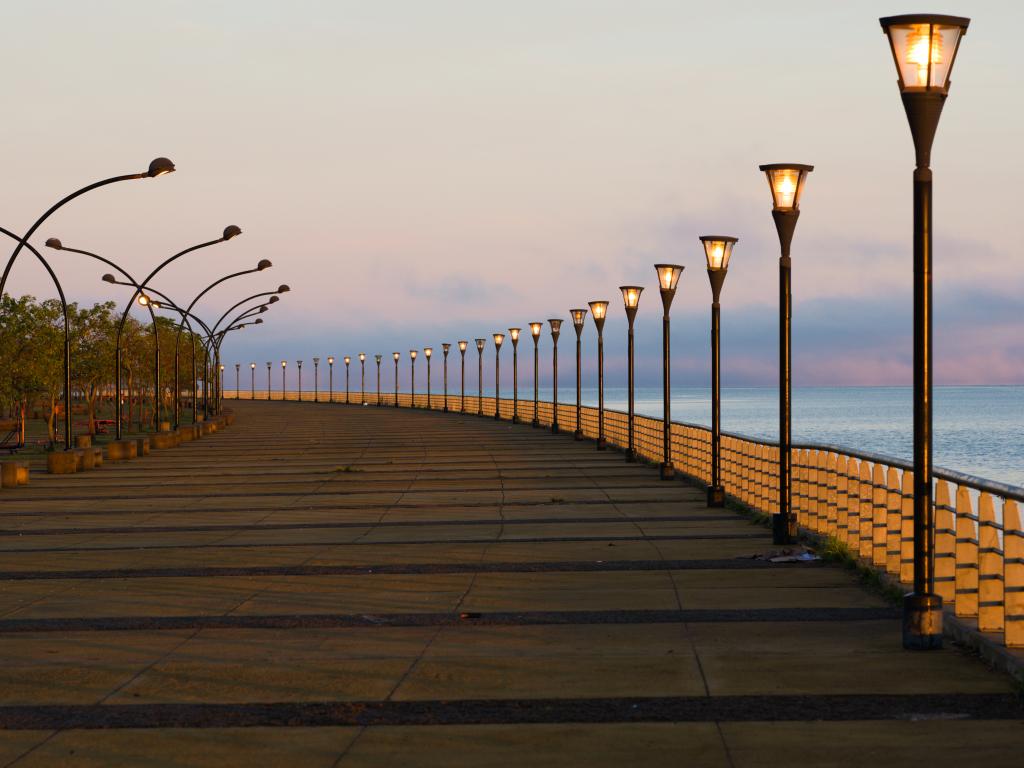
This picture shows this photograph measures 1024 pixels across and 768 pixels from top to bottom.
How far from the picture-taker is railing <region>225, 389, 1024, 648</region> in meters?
9.01

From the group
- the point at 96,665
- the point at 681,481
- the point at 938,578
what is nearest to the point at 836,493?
the point at 938,578

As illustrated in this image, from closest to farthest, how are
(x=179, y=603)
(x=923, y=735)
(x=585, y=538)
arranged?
(x=923, y=735), (x=179, y=603), (x=585, y=538)

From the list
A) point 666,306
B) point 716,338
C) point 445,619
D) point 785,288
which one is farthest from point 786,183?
point 666,306

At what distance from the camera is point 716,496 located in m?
21.7

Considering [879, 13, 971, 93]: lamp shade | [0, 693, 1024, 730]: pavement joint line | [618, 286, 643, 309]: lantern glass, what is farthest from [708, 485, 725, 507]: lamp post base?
[618, 286, 643, 309]: lantern glass

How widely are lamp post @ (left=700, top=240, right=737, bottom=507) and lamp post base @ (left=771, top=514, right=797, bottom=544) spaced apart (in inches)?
195

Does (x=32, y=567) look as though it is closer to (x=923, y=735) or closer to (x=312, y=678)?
(x=312, y=678)

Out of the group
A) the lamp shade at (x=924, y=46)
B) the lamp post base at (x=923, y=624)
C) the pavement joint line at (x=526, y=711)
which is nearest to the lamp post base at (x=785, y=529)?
the lamp post base at (x=923, y=624)

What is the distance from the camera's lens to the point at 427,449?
42688mm

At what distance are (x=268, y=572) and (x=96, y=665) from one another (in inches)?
191

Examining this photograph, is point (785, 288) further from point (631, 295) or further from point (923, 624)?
point (631, 295)

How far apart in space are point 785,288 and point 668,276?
13.0 metres

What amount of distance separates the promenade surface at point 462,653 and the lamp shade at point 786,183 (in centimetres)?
416

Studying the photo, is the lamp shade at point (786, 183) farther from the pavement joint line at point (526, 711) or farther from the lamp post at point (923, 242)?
the pavement joint line at point (526, 711)
